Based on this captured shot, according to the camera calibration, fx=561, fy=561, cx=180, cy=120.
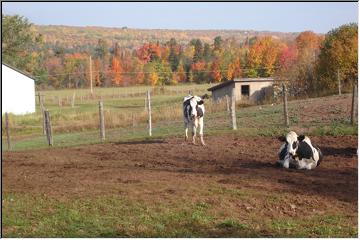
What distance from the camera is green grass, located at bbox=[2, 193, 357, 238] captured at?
Result: 746 centimetres

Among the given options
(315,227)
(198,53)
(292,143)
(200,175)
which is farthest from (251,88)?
(198,53)

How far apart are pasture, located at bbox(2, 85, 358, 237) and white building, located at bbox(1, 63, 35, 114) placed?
30.9 metres

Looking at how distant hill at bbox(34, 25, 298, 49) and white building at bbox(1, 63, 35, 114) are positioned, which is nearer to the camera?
white building at bbox(1, 63, 35, 114)

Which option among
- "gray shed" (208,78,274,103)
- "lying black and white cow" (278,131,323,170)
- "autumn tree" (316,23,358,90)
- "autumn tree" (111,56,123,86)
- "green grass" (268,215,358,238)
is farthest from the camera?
"autumn tree" (111,56,123,86)

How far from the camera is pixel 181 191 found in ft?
32.3

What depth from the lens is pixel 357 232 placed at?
7434mm

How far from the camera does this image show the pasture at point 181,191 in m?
7.74

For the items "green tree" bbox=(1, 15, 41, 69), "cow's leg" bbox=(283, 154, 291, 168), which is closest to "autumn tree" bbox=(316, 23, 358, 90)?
"cow's leg" bbox=(283, 154, 291, 168)

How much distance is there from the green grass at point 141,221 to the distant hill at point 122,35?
116 m

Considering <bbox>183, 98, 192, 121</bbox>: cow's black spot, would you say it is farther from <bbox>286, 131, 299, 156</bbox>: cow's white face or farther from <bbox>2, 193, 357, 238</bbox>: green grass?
<bbox>2, 193, 357, 238</bbox>: green grass

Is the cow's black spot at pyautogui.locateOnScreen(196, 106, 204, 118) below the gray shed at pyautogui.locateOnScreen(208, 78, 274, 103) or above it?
below

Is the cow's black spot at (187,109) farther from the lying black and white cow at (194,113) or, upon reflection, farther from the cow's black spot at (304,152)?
the cow's black spot at (304,152)

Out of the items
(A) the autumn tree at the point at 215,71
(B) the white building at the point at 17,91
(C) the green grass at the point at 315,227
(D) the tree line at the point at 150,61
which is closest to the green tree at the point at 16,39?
(D) the tree line at the point at 150,61

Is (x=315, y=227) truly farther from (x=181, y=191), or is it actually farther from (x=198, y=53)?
(x=198, y=53)
